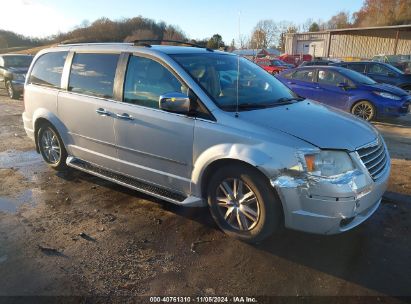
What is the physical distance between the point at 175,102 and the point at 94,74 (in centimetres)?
165

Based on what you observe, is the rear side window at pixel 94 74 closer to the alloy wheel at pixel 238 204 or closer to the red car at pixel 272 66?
the alloy wheel at pixel 238 204

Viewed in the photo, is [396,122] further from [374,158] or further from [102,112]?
[102,112]

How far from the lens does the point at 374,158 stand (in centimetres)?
362

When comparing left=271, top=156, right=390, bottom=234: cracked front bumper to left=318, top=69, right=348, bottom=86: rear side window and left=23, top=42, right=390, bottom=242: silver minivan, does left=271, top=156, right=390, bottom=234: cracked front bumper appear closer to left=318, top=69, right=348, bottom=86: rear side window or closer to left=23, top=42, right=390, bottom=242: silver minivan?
left=23, top=42, right=390, bottom=242: silver minivan

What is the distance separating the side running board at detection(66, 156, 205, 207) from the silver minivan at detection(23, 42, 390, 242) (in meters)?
0.01

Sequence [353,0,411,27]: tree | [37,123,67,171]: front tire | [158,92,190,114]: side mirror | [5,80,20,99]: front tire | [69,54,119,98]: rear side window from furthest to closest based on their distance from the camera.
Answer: [353,0,411,27]: tree, [5,80,20,99]: front tire, [37,123,67,171]: front tire, [69,54,119,98]: rear side window, [158,92,190,114]: side mirror

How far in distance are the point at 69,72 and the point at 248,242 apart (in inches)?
134

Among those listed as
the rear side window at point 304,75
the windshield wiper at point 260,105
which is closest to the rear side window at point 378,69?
the rear side window at point 304,75

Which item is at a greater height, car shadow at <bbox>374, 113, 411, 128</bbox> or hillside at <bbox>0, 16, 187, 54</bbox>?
hillside at <bbox>0, 16, 187, 54</bbox>

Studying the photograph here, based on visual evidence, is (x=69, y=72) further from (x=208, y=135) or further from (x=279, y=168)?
(x=279, y=168)

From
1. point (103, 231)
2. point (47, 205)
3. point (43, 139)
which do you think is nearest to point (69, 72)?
point (43, 139)

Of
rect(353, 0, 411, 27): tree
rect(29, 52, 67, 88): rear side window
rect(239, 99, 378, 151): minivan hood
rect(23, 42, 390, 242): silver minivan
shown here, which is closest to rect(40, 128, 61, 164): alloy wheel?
rect(23, 42, 390, 242): silver minivan

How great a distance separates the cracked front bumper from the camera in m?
3.17

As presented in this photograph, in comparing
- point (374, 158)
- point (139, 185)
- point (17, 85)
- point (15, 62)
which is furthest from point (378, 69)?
point (15, 62)
